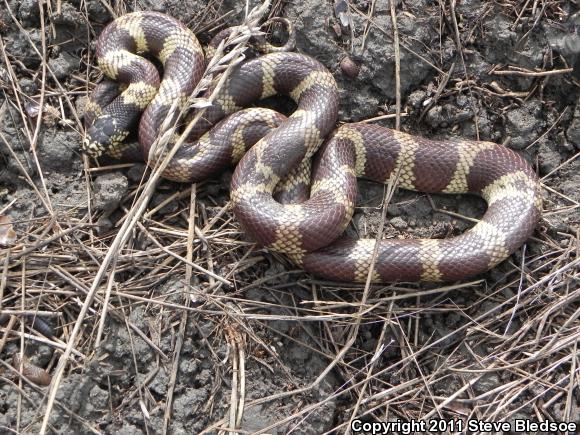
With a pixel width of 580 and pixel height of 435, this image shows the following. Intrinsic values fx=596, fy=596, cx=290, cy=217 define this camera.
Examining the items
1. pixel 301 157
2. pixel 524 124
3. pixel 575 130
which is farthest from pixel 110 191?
pixel 575 130

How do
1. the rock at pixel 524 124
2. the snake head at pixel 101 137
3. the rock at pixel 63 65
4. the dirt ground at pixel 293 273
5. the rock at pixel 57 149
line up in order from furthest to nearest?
the rock at pixel 63 65 < the rock at pixel 524 124 < the rock at pixel 57 149 < the snake head at pixel 101 137 < the dirt ground at pixel 293 273

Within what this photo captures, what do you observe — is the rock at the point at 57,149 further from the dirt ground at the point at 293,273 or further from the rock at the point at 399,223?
the rock at the point at 399,223

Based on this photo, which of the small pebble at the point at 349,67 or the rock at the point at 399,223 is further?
the small pebble at the point at 349,67

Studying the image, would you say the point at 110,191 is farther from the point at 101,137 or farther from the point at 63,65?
the point at 63,65

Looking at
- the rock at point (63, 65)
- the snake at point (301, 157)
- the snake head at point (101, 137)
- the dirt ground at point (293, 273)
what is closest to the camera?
the dirt ground at point (293, 273)

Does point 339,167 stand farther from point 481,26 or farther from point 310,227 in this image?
point 481,26

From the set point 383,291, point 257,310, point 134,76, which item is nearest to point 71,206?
point 134,76

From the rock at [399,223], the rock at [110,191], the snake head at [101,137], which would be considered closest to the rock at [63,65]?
the snake head at [101,137]
